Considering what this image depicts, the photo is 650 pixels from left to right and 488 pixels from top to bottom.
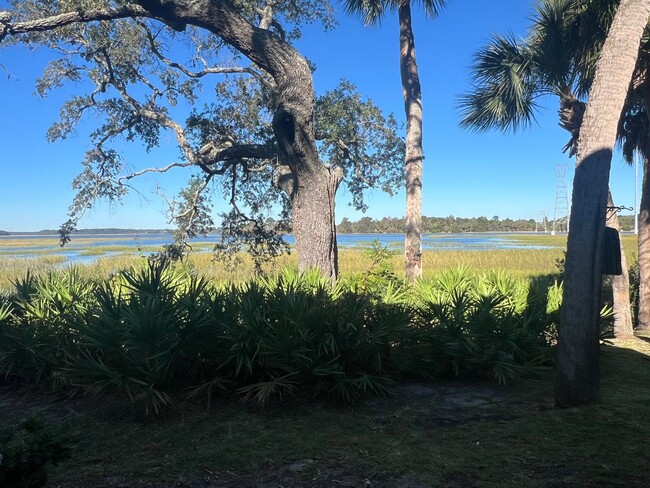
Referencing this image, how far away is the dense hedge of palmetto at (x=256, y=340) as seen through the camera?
525 cm

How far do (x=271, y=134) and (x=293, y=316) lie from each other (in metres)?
6.68

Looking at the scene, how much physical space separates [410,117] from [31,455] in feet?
34.6

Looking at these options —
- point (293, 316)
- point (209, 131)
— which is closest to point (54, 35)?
point (209, 131)

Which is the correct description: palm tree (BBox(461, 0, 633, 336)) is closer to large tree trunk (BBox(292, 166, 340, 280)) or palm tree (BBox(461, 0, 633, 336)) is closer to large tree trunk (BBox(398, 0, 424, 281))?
large tree trunk (BBox(398, 0, 424, 281))

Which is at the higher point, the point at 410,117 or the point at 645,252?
the point at 410,117

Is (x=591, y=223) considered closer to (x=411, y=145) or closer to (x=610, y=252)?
(x=610, y=252)

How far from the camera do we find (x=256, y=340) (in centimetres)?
548

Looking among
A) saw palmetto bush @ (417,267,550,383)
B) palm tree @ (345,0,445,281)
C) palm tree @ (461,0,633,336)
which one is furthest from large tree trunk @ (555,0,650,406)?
palm tree @ (345,0,445,281)

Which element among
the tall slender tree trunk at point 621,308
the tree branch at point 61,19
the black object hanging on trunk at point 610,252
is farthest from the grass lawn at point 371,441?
the tree branch at point 61,19

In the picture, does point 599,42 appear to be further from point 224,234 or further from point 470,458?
point 224,234

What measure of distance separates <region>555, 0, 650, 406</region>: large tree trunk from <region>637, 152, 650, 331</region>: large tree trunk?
6.57 meters

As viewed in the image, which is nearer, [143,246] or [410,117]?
[410,117]

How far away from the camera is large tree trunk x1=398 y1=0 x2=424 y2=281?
36.8 feet

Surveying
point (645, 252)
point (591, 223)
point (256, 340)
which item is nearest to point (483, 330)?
point (591, 223)
